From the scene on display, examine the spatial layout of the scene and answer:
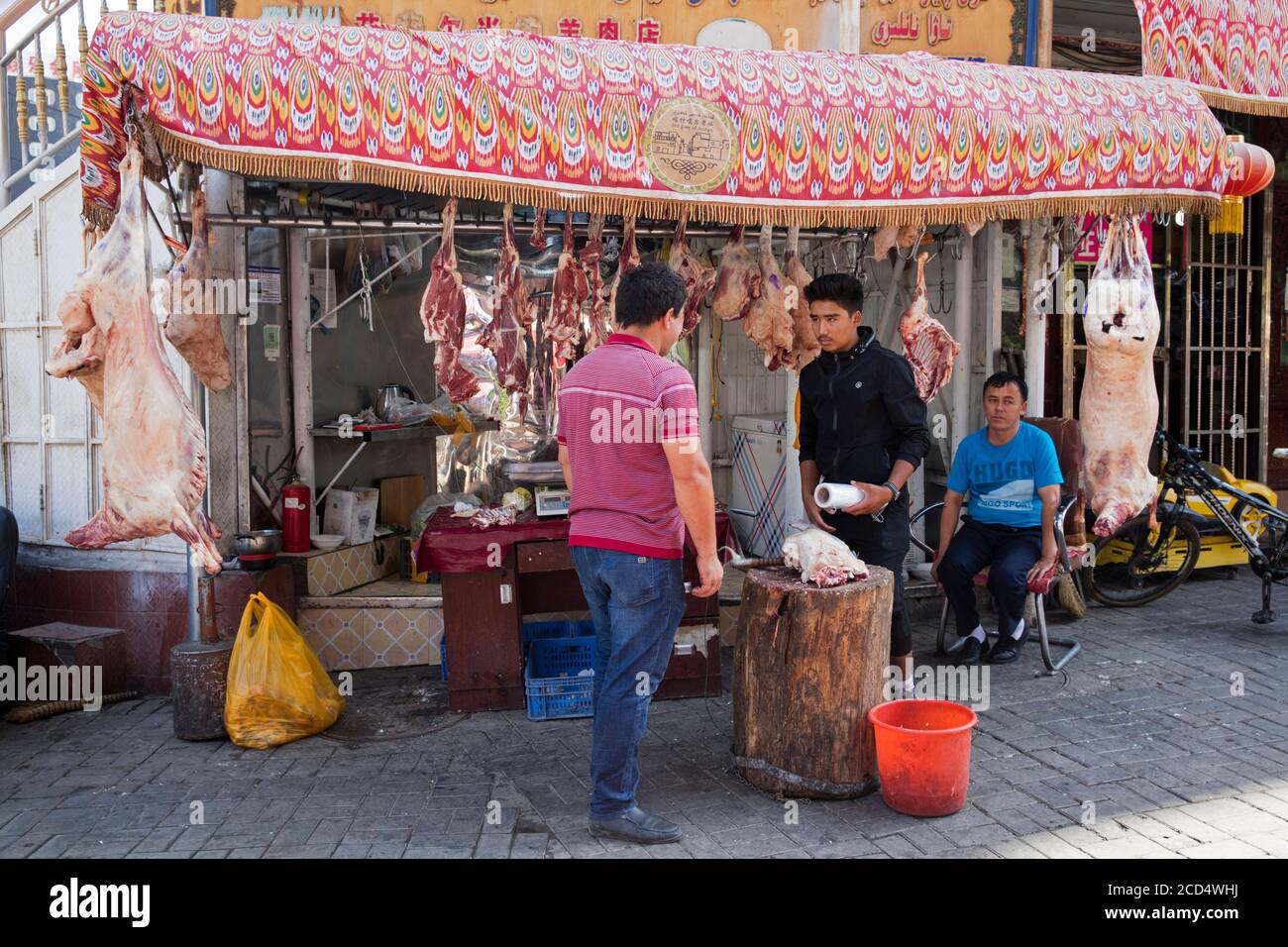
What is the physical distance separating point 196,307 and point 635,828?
290 cm

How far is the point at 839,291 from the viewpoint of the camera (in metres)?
4.58

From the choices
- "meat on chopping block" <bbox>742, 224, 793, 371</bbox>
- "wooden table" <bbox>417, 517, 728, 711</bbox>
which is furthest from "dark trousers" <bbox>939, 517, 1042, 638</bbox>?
"wooden table" <bbox>417, 517, 728, 711</bbox>

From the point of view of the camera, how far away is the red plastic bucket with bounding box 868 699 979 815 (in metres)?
3.85

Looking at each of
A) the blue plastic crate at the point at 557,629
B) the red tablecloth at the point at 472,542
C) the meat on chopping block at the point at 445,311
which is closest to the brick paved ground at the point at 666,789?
the blue plastic crate at the point at 557,629

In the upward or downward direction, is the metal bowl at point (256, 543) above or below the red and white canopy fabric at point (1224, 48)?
below

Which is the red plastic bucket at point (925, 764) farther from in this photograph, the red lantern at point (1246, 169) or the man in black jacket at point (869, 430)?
the red lantern at point (1246, 169)

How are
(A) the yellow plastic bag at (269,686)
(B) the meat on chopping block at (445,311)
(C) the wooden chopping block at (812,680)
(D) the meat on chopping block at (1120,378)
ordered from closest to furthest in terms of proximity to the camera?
(C) the wooden chopping block at (812,680), (A) the yellow plastic bag at (269,686), (B) the meat on chopping block at (445,311), (D) the meat on chopping block at (1120,378)

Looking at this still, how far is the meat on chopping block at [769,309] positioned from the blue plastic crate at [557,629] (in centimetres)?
181

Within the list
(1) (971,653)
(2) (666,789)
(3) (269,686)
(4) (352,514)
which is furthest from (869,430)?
(4) (352,514)

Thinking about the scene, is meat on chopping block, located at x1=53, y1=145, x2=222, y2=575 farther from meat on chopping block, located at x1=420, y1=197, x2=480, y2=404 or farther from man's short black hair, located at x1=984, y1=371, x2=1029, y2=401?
man's short black hair, located at x1=984, y1=371, x2=1029, y2=401

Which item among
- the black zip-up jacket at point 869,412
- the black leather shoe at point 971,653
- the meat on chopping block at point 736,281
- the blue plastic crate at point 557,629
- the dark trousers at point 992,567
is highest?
the meat on chopping block at point 736,281

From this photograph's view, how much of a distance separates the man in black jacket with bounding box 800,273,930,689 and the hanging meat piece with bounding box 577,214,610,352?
1.13 m

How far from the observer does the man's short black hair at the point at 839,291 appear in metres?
4.57
